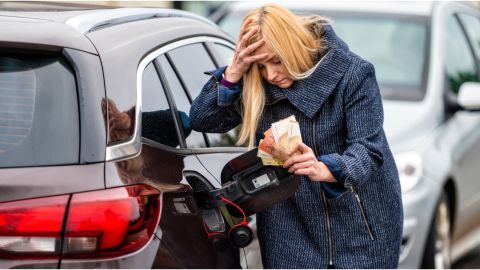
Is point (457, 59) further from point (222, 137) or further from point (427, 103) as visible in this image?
point (222, 137)

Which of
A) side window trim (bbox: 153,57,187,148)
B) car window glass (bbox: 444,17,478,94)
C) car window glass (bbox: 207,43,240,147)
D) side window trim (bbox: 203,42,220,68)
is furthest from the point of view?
car window glass (bbox: 444,17,478,94)

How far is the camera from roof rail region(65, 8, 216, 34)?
10.7 feet

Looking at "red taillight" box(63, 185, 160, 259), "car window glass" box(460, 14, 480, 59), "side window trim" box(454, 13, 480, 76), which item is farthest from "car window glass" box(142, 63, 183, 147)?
"car window glass" box(460, 14, 480, 59)

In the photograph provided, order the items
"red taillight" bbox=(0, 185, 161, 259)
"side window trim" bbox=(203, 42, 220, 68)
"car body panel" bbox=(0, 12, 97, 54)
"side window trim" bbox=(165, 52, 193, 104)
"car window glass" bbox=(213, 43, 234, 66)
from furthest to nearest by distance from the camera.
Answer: "car window glass" bbox=(213, 43, 234, 66), "side window trim" bbox=(203, 42, 220, 68), "side window trim" bbox=(165, 52, 193, 104), "car body panel" bbox=(0, 12, 97, 54), "red taillight" bbox=(0, 185, 161, 259)

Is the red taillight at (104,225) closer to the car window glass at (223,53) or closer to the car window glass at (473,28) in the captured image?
the car window glass at (223,53)

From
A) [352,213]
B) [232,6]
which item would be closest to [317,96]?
[352,213]

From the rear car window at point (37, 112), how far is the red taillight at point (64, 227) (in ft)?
0.41

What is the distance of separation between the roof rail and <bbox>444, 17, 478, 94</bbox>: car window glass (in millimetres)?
3554

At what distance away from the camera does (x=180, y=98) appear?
12.4 feet

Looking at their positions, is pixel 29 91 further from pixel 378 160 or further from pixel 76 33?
pixel 378 160

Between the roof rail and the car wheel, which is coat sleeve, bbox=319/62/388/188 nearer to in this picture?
the roof rail

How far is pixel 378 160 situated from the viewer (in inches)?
135

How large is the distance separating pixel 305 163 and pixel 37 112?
807 mm

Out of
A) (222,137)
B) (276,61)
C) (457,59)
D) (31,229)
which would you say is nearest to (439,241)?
(457,59)
